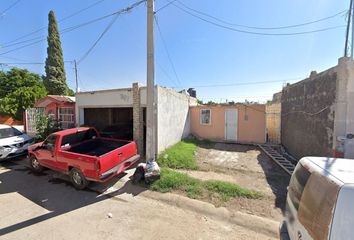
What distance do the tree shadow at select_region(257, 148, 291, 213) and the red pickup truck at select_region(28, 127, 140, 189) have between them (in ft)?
14.5

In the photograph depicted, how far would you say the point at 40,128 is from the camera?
1036cm

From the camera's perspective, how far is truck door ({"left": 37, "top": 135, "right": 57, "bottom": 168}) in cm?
589

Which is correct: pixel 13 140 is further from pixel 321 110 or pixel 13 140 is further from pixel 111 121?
pixel 321 110

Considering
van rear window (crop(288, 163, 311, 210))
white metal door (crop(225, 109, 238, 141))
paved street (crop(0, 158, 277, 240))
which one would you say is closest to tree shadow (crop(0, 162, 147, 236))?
paved street (crop(0, 158, 277, 240))

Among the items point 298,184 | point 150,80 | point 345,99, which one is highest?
point 150,80

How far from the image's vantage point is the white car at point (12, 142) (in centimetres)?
759

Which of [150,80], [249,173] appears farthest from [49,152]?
[249,173]

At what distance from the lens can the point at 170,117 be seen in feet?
31.6

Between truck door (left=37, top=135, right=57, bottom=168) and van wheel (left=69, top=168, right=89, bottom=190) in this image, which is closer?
van wheel (left=69, top=168, right=89, bottom=190)

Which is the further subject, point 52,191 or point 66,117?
point 66,117

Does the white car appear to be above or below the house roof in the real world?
below

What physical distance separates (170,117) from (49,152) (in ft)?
17.8

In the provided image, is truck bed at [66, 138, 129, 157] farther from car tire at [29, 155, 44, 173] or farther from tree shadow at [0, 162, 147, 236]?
car tire at [29, 155, 44, 173]

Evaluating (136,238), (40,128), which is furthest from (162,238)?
(40,128)
